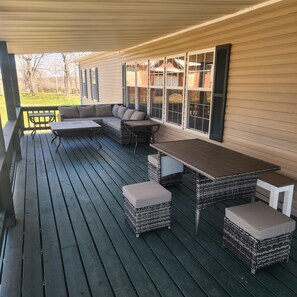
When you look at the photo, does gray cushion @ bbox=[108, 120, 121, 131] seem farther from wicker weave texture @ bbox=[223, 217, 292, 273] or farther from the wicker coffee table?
wicker weave texture @ bbox=[223, 217, 292, 273]

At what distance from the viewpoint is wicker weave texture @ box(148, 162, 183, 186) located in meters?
3.71

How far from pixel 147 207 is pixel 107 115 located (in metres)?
5.94

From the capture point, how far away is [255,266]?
2.15 meters

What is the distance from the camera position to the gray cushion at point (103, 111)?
8.11 m

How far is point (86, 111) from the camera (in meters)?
7.92

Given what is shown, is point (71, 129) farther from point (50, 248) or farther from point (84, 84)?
point (84, 84)

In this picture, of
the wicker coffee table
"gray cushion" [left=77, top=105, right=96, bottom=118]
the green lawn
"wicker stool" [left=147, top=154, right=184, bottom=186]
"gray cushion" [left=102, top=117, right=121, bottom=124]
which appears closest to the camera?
"wicker stool" [left=147, top=154, right=184, bottom=186]

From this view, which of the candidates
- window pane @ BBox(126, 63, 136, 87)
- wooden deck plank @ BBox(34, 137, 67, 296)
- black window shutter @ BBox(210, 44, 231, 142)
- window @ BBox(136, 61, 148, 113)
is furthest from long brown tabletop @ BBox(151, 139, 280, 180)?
window pane @ BBox(126, 63, 136, 87)

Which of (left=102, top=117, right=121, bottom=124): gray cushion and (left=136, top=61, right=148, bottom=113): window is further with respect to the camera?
(left=102, top=117, right=121, bottom=124): gray cushion

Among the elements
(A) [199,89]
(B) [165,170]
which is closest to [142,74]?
(A) [199,89]

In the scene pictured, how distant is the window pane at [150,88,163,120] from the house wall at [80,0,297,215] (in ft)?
6.54

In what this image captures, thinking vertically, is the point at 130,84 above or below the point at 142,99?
above

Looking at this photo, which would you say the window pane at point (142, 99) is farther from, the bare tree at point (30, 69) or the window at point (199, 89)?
the bare tree at point (30, 69)

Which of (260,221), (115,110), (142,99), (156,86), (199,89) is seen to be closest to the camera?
(260,221)
